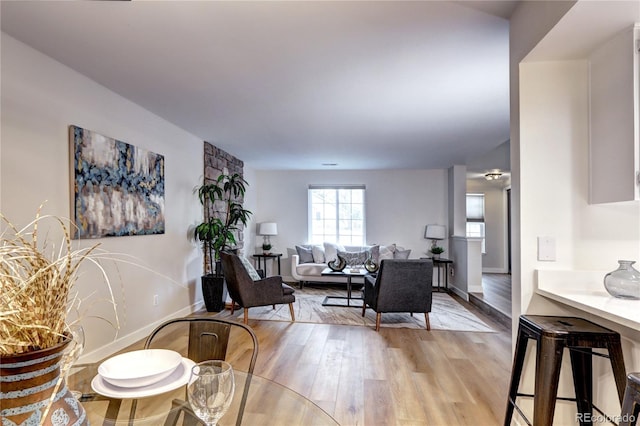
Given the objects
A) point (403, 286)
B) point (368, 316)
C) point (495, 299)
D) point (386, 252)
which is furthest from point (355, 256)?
point (403, 286)

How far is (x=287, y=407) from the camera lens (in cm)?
148

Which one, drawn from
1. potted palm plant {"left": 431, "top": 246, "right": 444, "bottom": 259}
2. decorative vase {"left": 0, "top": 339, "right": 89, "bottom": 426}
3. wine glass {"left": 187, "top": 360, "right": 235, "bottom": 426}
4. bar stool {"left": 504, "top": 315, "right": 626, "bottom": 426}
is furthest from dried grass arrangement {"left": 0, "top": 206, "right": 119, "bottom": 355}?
potted palm plant {"left": 431, "top": 246, "right": 444, "bottom": 259}

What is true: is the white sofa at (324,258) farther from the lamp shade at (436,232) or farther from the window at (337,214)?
the lamp shade at (436,232)

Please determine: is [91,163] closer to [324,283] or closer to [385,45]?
[385,45]

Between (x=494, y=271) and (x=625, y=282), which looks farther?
(x=494, y=271)

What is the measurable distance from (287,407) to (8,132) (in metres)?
2.37

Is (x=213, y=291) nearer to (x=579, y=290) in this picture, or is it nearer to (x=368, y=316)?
(x=368, y=316)

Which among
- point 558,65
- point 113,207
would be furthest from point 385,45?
point 113,207

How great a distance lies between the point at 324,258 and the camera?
6676 millimetres

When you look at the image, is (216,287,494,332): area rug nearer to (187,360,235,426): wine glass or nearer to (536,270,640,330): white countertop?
(536,270,640,330): white countertop

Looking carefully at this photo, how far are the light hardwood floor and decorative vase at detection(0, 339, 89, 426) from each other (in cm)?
177

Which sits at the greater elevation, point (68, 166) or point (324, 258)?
point (68, 166)

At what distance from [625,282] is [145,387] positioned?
1.99 meters

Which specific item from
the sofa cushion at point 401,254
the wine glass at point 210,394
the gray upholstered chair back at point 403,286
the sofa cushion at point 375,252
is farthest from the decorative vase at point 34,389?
the sofa cushion at point 401,254
